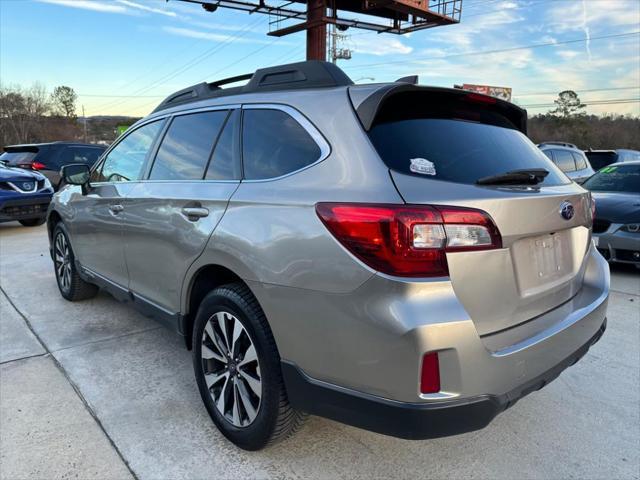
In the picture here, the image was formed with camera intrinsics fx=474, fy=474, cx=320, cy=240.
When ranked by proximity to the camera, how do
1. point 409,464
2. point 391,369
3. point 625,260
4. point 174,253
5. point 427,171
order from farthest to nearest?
point 625,260
point 174,253
point 409,464
point 427,171
point 391,369

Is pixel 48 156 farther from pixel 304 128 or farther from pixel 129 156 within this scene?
pixel 304 128

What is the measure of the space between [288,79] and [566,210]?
59.5 inches

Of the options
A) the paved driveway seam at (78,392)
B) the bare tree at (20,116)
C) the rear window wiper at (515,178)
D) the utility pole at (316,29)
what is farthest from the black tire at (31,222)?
the bare tree at (20,116)

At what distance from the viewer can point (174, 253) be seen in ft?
9.05

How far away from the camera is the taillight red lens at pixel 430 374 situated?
5.47ft

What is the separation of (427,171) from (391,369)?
784 millimetres

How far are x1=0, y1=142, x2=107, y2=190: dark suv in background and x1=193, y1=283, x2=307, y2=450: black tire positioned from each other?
10.6m

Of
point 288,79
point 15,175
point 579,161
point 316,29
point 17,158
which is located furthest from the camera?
point 316,29

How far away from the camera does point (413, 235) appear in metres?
1.72

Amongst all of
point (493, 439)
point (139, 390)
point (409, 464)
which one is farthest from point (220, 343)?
point (493, 439)

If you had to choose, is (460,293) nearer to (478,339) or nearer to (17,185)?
(478,339)

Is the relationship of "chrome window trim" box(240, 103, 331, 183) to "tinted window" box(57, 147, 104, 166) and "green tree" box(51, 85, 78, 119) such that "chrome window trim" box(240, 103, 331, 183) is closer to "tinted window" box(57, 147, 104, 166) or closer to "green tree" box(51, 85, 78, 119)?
"tinted window" box(57, 147, 104, 166)

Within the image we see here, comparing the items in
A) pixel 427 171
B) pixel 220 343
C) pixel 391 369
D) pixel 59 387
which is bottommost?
pixel 59 387

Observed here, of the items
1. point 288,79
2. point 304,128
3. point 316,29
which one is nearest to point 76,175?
point 288,79
